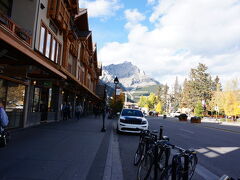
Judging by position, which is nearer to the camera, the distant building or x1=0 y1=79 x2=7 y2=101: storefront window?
the distant building

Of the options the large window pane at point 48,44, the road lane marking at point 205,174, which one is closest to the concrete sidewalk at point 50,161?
the road lane marking at point 205,174

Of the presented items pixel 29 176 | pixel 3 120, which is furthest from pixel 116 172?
pixel 3 120

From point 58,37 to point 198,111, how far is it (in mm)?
44317

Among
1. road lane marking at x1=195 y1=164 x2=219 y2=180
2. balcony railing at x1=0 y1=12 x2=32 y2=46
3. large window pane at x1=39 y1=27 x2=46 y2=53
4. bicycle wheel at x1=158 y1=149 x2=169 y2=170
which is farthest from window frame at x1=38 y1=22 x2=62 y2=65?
bicycle wheel at x1=158 y1=149 x2=169 y2=170

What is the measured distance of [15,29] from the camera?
12375 millimetres

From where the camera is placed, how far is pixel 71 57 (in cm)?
2723

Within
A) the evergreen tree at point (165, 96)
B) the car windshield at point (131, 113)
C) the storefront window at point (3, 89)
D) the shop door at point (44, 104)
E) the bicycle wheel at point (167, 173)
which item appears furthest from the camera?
the evergreen tree at point (165, 96)

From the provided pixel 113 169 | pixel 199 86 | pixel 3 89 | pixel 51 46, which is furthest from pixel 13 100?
pixel 199 86

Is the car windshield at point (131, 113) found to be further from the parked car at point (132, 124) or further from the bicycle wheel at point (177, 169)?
the bicycle wheel at point (177, 169)

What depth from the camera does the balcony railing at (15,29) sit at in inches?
424

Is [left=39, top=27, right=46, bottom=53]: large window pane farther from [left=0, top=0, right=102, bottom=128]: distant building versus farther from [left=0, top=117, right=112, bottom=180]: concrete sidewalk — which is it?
[left=0, top=117, right=112, bottom=180]: concrete sidewalk

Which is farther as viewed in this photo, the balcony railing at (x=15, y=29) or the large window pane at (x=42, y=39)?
the large window pane at (x=42, y=39)

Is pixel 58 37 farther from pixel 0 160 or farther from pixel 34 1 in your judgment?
pixel 0 160

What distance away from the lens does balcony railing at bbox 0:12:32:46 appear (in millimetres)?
10758
